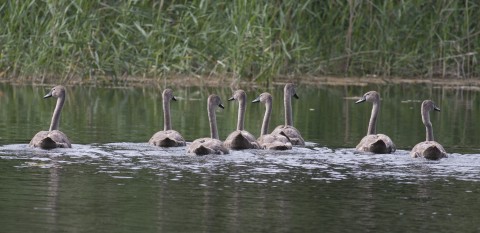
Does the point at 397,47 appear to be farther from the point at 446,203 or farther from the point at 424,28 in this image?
the point at 446,203

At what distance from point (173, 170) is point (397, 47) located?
14.4 metres

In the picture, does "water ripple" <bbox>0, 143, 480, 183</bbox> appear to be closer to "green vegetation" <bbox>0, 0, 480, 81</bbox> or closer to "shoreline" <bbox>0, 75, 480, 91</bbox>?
"green vegetation" <bbox>0, 0, 480, 81</bbox>

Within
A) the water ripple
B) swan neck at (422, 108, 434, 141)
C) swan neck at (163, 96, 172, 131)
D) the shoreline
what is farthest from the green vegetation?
the water ripple

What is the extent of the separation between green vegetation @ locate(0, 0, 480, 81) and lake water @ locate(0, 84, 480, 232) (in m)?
4.01

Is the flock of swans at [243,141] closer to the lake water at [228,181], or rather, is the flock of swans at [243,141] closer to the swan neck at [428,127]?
the swan neck at [428,127]

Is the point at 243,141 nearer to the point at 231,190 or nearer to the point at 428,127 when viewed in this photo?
the point at 428,127

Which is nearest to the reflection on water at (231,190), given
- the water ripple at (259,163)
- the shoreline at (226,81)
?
the water ripple at (259,163)

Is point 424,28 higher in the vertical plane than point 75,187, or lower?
higher

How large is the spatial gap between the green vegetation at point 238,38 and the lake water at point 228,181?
4.01 metres

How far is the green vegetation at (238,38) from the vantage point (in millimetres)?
24828

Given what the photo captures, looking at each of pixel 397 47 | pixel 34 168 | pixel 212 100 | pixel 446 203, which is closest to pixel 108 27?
pixel 397 47

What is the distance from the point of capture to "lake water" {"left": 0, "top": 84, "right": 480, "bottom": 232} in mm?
10578

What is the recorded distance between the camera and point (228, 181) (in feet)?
41.8

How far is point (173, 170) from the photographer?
13.6 metres
